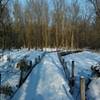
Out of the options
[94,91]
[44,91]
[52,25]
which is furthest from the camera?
[52,25]

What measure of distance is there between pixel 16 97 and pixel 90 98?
2314 millimetres

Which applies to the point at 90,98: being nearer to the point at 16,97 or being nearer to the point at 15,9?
the point at 16,97

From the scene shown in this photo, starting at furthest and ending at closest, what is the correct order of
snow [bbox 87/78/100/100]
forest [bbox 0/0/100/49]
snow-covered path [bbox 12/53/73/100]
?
forest [bbox 0/0/100/49] → snow-covered path [bbox 12/53/73/100] → snow [bbox 87/78/100/100]

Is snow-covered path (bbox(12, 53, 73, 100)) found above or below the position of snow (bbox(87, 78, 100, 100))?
below

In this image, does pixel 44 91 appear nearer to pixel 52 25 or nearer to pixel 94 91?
pixel 94 91

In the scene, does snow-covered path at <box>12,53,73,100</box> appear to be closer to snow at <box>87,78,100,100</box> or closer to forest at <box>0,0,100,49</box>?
snow at <box>87,78,100,100</box>

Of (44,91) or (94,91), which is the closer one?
(94,91)

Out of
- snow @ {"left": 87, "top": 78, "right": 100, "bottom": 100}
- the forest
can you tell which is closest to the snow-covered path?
snow @ {"left": 87, "top": 78, "right": 100, "bottom": 100}

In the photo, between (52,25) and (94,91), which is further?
(52,25)

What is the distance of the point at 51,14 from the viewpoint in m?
73.2

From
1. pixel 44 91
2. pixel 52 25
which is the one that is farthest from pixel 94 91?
pixel 52 25

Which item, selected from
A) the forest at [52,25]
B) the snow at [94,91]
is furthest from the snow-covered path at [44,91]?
the forest at [52,25]

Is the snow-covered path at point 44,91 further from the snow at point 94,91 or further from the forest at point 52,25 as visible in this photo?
the forest at point 52,25

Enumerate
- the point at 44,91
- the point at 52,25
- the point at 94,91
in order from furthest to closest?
1. the point at 52,25
2. the point at 44,91
3. the point at 94,91
